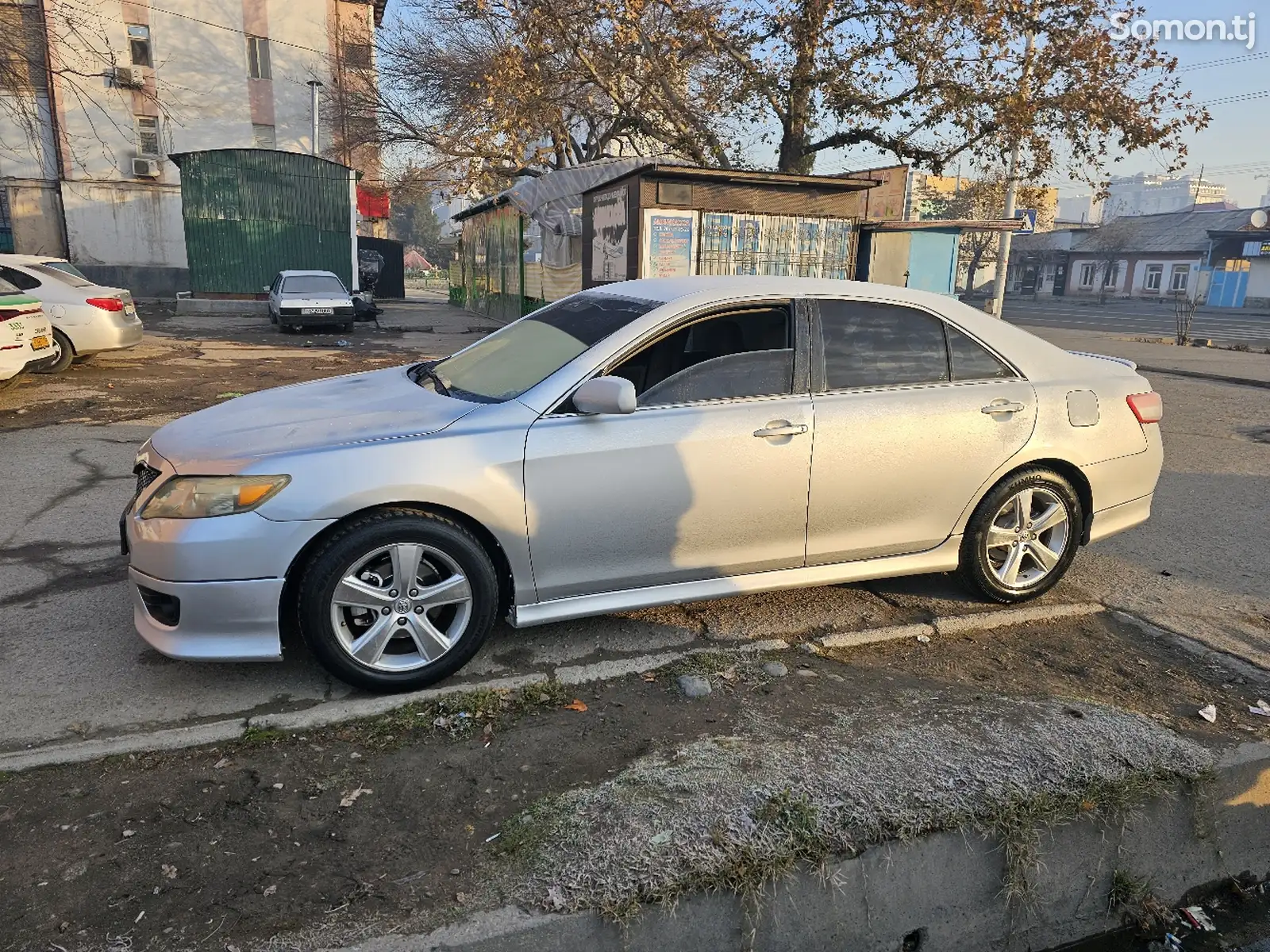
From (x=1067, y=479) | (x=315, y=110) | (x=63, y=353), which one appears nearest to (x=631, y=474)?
(x=1067, y=479)

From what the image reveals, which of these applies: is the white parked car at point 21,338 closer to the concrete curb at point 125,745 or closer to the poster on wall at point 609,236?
the concrete curb at point 125,745

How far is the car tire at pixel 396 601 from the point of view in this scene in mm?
3219

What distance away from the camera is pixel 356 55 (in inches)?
1403

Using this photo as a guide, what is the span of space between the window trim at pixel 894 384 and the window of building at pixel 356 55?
3642cm

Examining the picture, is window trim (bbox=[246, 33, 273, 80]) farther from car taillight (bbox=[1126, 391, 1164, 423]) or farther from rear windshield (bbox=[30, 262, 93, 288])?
car taillight (bbox=[1126, 391, 1164, 423])

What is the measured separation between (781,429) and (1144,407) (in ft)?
7.28

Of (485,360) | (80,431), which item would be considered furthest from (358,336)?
(485,360)

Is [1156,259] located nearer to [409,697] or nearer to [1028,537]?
[1028,537]

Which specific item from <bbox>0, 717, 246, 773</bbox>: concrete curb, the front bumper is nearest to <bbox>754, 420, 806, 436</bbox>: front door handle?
the front bumper

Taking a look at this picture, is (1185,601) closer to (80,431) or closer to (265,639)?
(265,639)

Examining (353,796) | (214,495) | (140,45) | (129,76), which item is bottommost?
(353,796)

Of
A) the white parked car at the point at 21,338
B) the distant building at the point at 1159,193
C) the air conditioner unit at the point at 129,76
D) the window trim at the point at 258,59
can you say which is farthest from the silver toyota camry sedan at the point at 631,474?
the distant building at the point at 1159,193

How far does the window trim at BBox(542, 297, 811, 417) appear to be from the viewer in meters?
3.68

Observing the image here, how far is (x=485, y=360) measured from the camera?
4.27 metres
